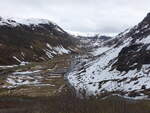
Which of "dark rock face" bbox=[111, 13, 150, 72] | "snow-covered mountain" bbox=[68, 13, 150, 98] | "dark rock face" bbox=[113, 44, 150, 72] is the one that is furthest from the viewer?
"dark rock face" bbox=[111, 13, 150, 72]

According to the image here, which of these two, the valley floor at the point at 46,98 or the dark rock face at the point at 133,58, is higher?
the dark rock face at the point at 133,58

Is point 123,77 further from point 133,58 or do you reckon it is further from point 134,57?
point 134,57

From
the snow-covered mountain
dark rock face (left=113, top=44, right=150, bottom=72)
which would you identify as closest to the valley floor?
the snow-covered mountain

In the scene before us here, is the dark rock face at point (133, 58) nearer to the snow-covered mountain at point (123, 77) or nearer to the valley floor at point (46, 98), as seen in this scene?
the snow-covered mountain at point (123, 77)

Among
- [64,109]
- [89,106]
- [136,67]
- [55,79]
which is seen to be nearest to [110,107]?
[89,106]

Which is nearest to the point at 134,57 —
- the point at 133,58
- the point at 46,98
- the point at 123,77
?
the point at 133,58

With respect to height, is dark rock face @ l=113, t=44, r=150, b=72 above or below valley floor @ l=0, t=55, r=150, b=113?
above

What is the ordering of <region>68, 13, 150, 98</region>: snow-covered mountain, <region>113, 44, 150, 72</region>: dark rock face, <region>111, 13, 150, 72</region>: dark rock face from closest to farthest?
<region>68, 13, 150, 98</region>: snow-covered mountain → <region>113, 44, 150, 72</region>: dark rock face → <region>111, 13, 150, 72</region>: dark rock face

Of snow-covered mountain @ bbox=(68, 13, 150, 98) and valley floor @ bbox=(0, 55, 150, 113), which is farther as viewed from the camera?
snow-covered mountain @ bbox=(68, 13, 150, 98)

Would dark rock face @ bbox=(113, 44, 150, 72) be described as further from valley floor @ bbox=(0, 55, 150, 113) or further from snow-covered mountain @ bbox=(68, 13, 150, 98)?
valley floor @ bbox=(0, 55, 150, 113)

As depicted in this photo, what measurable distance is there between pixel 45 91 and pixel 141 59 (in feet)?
179

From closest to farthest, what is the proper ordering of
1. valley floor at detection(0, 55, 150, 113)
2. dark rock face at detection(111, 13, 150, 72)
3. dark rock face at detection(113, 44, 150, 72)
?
valley floor at detection(0, 55, 150, 113) < dark rock face at detection(113, 44, 150, 72) < dark rock face at detection(111, 13, 150, 72)

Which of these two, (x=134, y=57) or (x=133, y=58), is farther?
(x=134, y=57)

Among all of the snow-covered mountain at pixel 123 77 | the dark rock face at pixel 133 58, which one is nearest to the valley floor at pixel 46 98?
the snow-covered mountain at pixel 123 77
